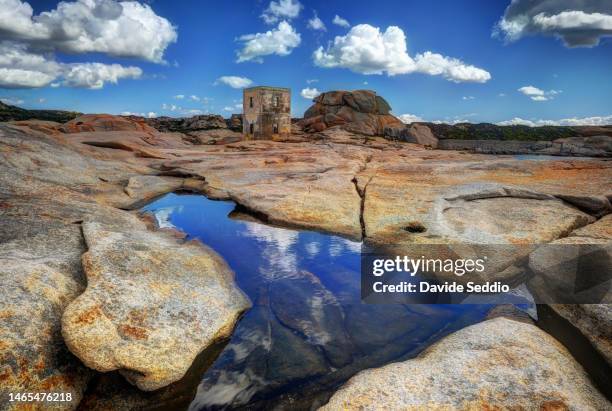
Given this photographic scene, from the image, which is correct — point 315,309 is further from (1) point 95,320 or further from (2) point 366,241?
(1) point 95,320

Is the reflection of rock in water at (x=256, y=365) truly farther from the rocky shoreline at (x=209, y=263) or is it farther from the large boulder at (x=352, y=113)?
the large boulder at (x=352, y=113)

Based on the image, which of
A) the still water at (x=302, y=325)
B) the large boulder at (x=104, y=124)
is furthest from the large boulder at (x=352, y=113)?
the still water at (x=302, y=325)

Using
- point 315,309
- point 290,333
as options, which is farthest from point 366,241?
point 290,333

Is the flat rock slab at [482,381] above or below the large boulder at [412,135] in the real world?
below

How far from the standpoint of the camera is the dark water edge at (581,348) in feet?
18.8

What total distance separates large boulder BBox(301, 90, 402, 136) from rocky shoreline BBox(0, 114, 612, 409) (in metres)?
48.1

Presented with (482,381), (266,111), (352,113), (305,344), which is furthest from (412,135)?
(482,381)

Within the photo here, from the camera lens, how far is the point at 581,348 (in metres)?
6.35

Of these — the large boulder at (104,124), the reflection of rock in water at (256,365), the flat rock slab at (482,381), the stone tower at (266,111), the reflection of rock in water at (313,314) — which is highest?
the stone tower at (266,111)

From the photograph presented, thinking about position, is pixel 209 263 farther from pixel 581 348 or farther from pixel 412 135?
pixel 412 135

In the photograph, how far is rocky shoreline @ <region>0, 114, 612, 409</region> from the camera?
564 centimetres

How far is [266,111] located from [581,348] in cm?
5124

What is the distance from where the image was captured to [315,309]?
9172mm

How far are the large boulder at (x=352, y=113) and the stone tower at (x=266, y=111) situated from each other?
11934 millimetres
